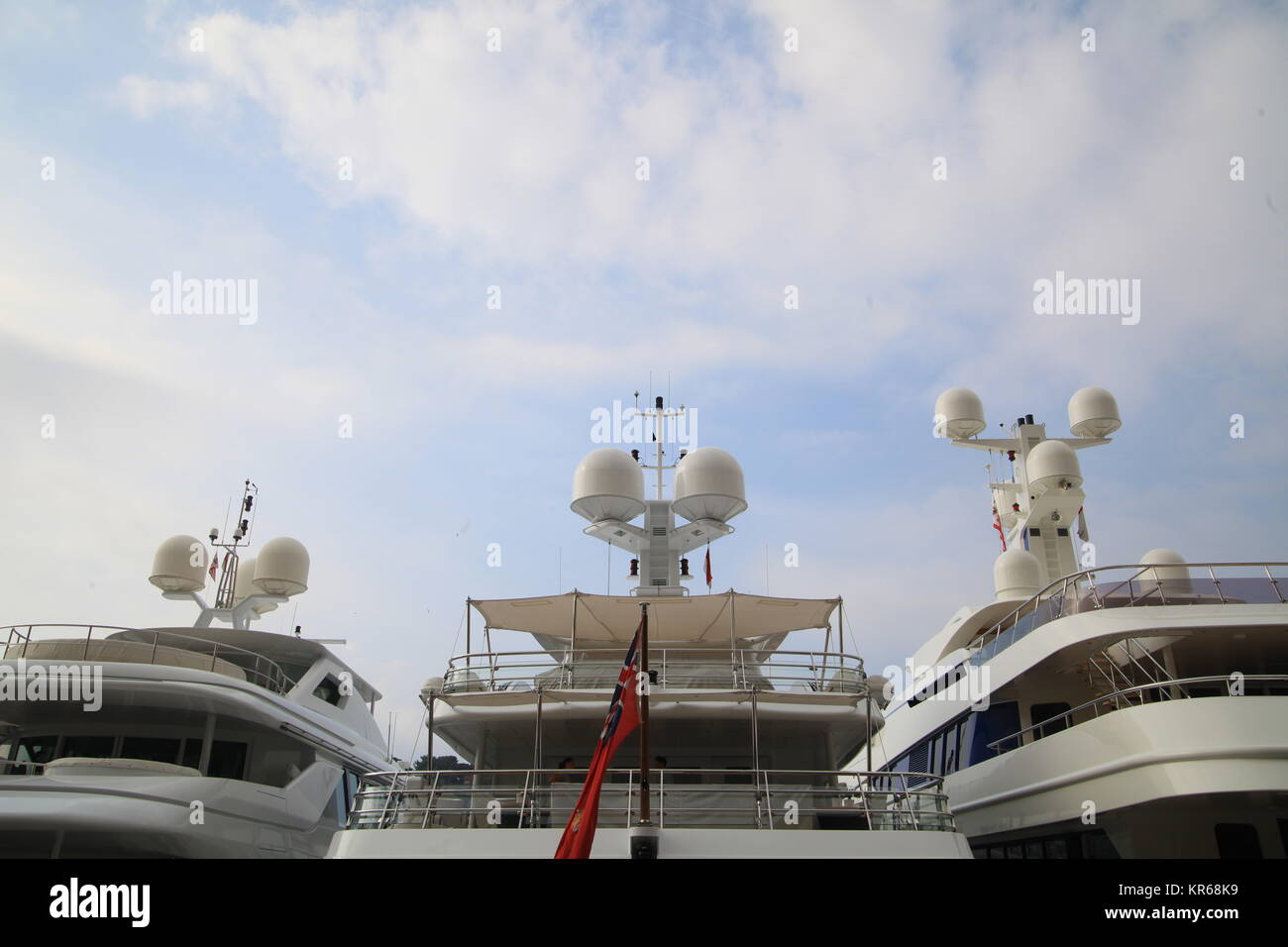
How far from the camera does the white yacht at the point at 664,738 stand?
11.2m

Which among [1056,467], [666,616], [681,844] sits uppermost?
[1056,467]

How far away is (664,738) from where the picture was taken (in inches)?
590

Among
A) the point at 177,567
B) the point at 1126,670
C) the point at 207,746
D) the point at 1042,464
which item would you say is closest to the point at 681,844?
the point at 1126,670

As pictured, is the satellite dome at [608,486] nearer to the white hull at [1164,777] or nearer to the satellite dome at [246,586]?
the white hull at [1164,777]

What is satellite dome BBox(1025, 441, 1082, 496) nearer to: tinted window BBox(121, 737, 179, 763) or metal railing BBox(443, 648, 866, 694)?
metal railing BBox(443, 648, 866, 694)

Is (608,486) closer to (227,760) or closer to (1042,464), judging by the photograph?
(227,760)

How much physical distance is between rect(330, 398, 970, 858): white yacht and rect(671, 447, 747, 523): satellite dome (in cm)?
3

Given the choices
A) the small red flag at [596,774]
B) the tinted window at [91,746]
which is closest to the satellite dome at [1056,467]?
the small red flag at [596,774]

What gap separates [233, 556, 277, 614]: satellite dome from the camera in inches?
1066

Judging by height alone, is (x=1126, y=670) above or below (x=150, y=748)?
above

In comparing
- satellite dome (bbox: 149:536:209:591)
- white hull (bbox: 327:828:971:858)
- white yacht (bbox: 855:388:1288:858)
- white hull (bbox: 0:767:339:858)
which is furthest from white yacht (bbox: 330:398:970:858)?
satellite dome (bbox: 149:536:209:591)

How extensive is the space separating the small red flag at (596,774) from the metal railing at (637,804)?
0.58 m

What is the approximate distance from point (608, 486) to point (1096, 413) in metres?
14.5
